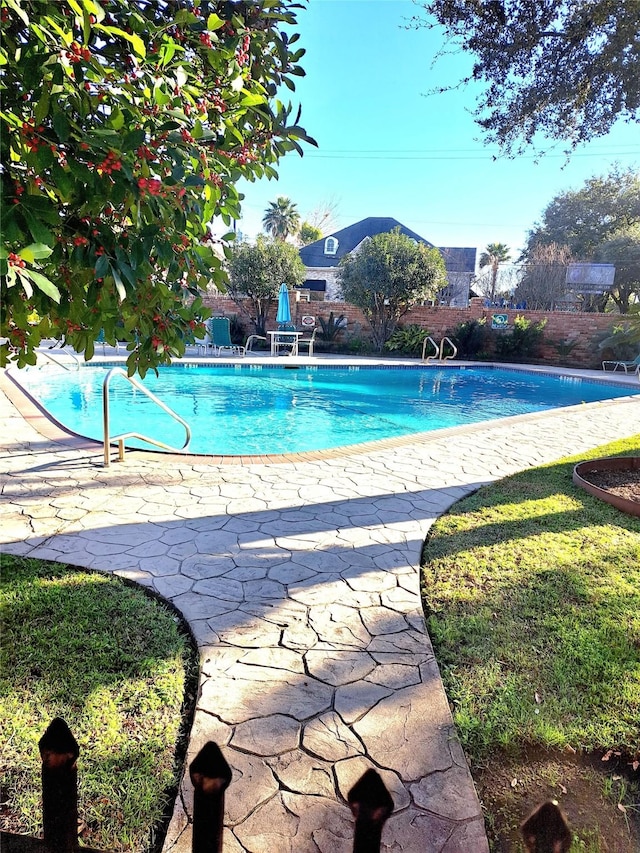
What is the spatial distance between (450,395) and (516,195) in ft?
122

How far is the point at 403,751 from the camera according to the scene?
2031 millimetres

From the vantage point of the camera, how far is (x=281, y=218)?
4691 cm

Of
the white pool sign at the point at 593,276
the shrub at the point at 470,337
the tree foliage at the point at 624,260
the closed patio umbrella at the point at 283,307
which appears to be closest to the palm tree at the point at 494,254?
the tree foliage at the point at 624,260

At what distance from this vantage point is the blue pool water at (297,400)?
933 centimetres

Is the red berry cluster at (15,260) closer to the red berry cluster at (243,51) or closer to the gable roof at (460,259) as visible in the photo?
the red berry cluster at (243,51)

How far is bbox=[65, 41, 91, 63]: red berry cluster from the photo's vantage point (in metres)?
1.25

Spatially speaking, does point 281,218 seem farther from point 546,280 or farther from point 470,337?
point 470,337

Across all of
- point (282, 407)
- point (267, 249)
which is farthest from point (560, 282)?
point (282, 407)

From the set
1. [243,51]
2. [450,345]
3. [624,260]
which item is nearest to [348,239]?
[624,260]

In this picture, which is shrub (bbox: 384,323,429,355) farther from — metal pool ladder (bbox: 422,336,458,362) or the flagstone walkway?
the flagstone walkway

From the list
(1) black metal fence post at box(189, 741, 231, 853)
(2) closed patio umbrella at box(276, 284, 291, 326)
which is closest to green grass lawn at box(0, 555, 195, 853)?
(1) black metal fence post at box(189, 741, 231, 853)

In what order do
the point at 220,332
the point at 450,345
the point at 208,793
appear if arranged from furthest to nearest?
1. the point at 450,345
2. the point at 220,332
3. the point at 208,793

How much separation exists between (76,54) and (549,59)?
719 centimetres

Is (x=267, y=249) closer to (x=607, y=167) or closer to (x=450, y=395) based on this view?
(x=450, y=395)
